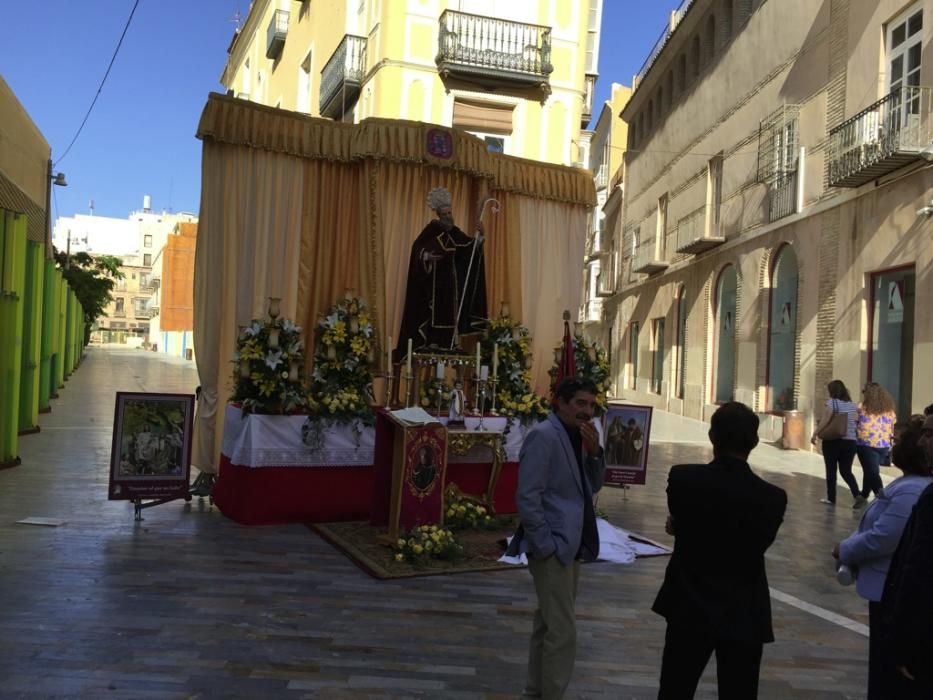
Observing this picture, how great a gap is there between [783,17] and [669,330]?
1049 centimetres

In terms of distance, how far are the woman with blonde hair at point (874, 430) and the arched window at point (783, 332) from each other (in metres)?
7.90

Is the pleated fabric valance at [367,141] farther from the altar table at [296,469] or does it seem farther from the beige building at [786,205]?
the beige building at [786,205]

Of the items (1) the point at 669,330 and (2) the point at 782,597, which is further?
(1) the point at 669,330

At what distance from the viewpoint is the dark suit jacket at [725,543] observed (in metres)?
3.00

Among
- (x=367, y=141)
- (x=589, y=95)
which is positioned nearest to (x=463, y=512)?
(x=367, y=141)

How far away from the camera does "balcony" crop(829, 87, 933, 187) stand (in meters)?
13.1

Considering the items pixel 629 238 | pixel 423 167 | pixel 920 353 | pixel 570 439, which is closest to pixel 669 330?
pixel 629 238

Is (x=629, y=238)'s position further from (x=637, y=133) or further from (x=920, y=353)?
(x=920, y=353)

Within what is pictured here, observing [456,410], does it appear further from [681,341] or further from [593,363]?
[681,341]

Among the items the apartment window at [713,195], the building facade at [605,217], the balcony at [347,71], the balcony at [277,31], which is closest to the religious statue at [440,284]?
the balcony at [347,71]

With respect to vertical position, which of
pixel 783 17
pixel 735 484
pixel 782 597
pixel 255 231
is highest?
pixel 783 17

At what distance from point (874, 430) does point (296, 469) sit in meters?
6.56

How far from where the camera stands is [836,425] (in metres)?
9.97

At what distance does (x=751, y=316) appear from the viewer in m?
19.9
